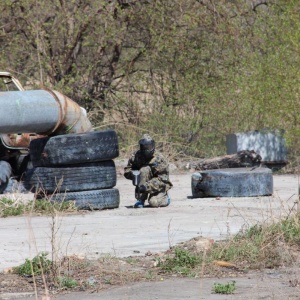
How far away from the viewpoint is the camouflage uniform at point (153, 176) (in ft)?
41.9

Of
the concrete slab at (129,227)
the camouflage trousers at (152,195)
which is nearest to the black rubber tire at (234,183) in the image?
the concrete slab at (129,227)

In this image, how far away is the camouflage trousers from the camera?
12.8 metres

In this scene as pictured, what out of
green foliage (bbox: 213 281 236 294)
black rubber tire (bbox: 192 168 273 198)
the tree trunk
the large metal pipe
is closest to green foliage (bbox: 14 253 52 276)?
green foliage (bbox: 213 281 236 294)

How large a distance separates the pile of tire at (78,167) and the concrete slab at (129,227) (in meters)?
0.33

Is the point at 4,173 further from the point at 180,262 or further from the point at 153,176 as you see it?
the point at 180,262

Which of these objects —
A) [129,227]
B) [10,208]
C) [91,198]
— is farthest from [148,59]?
[129,227]

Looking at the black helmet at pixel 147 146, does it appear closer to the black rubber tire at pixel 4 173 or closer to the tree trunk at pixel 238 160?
the black rubber tire at pixel 4 173

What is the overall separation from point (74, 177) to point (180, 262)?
4.83 m

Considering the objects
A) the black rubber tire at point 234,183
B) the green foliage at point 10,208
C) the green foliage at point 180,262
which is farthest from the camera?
the black rubber tire at point 234,183

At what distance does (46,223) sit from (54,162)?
1.58 metres

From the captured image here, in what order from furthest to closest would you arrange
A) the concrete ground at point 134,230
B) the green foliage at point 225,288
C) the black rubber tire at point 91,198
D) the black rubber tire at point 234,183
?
the black rubber tire at point 234,183, the black rubber tire at point 91,198, the concrete ground at point 134,230, the green foliage at point 225,288

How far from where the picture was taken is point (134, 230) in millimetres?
10523

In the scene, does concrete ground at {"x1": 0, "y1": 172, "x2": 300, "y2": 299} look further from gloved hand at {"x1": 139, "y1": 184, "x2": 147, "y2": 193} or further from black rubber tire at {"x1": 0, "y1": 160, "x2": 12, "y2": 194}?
black rubber tire at {"x1": 0, "y1": 160, "x2": 12, "y2": 194}

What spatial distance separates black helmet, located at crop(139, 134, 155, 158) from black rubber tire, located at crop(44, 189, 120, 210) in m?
0.69
